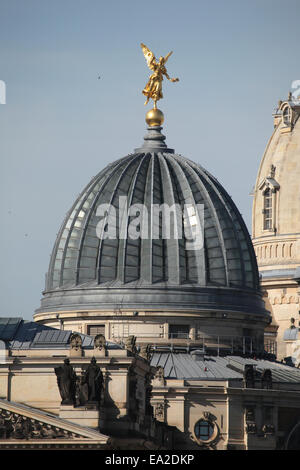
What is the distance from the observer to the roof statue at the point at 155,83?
183 m

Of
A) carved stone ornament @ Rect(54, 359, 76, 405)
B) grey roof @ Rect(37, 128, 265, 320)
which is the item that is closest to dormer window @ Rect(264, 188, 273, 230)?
grey roof @ Rect(37, 128, 265, 320)

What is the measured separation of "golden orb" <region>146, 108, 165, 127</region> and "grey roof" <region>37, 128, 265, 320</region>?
550 cm

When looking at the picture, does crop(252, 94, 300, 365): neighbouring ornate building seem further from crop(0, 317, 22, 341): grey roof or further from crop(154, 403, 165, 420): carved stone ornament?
crop(0, 317, 22, 341): grey roof

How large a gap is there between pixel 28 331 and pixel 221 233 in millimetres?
27896

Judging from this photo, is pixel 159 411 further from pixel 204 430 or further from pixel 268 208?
pixel 268 208

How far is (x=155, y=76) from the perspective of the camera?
18338 cm

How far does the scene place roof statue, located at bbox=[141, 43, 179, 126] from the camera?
183 metres

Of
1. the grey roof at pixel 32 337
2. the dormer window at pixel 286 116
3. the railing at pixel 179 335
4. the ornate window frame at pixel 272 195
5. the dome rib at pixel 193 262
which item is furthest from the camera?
the dormer window at pixel 286 116

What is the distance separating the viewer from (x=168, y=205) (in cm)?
17700

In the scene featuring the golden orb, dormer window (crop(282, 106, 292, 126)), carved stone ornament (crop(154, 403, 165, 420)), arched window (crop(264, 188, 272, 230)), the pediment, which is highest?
dormer window (crop(282, 106, 292, 126))

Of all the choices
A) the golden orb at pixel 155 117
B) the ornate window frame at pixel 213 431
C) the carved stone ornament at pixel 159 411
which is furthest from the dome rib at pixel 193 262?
the carved stone ornament at pixel 159 411

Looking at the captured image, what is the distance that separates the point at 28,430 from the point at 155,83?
54553 mm

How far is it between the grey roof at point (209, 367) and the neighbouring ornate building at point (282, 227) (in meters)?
22.4

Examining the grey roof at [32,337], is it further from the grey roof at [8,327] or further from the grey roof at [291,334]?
the grey roof at [291,334]
